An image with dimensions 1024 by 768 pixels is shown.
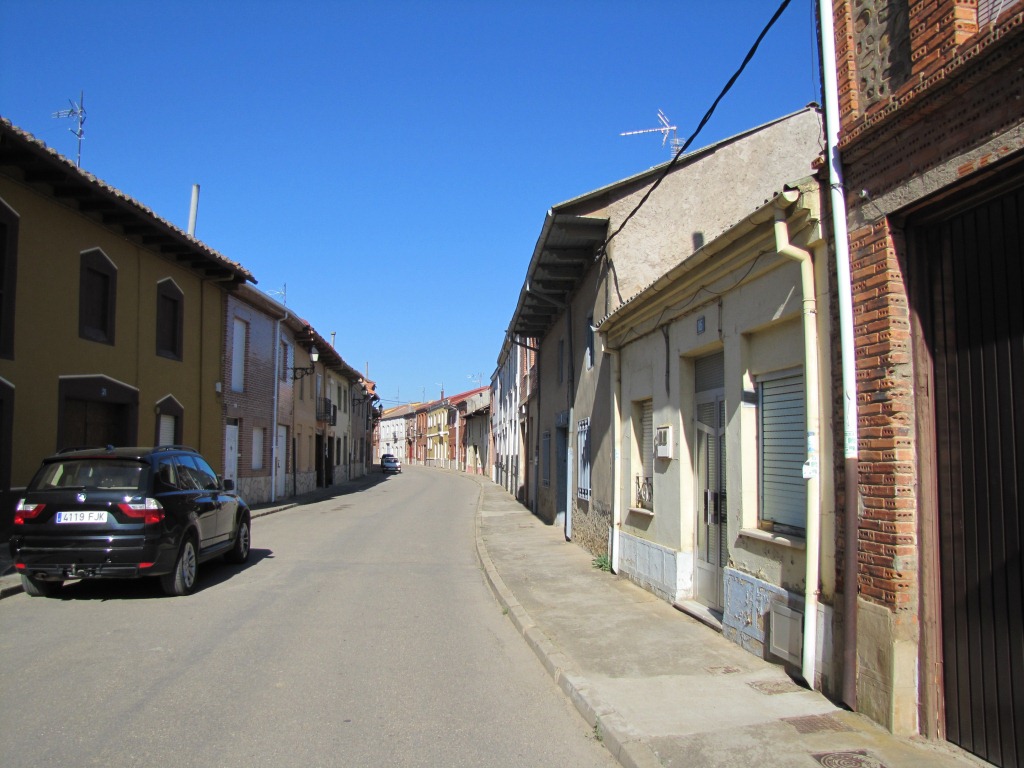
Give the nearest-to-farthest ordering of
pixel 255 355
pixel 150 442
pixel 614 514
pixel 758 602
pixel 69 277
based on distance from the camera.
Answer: pixel 758 602
pixel 614 514
pixel 69 277
pixel 150 442
pixel 255 355

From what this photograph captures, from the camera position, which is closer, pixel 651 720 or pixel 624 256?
pixel 651 720

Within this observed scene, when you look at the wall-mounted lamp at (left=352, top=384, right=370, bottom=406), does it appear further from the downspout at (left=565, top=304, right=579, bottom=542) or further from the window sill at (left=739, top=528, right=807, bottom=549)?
the window sill at (left=739, top=528, right=807, bottom=549)

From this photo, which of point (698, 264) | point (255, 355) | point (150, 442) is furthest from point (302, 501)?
point (698, 264)

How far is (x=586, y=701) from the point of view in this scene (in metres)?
5.26

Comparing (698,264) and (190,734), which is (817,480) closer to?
(698,264)

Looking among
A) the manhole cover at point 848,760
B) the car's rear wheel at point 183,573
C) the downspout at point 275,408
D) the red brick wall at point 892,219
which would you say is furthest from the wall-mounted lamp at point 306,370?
the manhole cover at point 848,760

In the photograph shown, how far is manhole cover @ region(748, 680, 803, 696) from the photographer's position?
17.8 ft

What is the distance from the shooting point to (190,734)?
466 cm

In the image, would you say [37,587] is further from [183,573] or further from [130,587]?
[183,573]

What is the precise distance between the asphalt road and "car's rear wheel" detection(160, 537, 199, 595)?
6.6 inches

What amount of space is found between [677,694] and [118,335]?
1405cm

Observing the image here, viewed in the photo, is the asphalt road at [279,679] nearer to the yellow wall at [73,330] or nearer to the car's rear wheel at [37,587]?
the car's rear wheel at [37,587]

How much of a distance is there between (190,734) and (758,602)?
437cm

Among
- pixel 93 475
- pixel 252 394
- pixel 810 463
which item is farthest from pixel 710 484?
pixel 252 394
